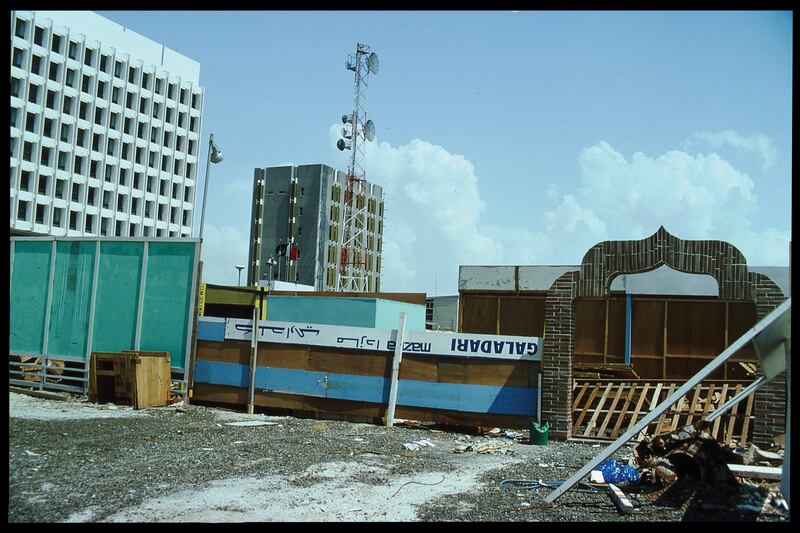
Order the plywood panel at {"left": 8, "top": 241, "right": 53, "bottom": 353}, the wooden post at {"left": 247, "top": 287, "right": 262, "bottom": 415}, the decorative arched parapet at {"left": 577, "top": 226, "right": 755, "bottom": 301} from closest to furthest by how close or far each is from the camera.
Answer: the decorative arched parapet at {"left": 577, "top": 226, "right": 755, "bottom": 301}, the wooden post at {"left": 247, "top": 287, "right": 262, "bottom": 415}, the plywood panel at {"left": 8, "top": 241, "right": 53, "bottom": 353}

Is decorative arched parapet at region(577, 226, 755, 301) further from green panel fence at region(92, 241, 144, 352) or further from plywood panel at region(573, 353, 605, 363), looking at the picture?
green panel fence at region(92, 241, 144, 352)

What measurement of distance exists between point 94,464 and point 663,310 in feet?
59.1

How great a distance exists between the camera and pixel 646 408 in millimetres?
15094

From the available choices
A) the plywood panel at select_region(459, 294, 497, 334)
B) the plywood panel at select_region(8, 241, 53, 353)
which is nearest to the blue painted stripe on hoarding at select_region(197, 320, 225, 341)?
the plywood panel at select_region(8, 241, 53, 353)

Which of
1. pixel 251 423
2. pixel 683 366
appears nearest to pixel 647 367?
pixel 683 366

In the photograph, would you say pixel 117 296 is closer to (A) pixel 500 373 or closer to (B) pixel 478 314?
(A) pixel 500 373

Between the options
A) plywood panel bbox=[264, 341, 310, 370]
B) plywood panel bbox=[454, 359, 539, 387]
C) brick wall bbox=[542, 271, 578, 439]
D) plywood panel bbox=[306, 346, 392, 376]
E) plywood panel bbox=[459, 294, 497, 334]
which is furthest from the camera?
plywood panel bbox=[459, 294, 497, 334]

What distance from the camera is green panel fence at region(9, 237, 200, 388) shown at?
1789 cm

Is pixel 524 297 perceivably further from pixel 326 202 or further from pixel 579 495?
Answer: pixel 326 202

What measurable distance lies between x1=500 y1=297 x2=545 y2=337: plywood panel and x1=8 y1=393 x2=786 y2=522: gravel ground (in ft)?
35.8

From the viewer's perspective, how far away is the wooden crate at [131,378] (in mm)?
16703

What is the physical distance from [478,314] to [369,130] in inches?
1507
